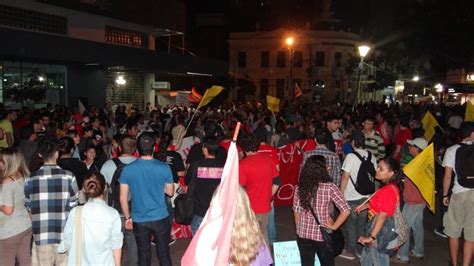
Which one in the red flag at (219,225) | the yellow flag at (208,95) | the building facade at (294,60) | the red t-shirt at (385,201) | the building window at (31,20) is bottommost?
the red t-shirt at (385,201)

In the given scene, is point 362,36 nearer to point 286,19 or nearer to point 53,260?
point 286,19

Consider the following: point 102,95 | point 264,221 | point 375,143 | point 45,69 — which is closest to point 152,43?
point 102,95

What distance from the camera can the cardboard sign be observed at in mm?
5703

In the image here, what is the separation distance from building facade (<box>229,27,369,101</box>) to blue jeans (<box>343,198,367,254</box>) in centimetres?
5095

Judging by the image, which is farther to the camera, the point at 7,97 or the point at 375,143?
the point at 7,97

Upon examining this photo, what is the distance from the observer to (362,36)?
64.6 meters

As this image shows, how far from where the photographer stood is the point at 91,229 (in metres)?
4.44

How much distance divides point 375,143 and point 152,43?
69.4ft

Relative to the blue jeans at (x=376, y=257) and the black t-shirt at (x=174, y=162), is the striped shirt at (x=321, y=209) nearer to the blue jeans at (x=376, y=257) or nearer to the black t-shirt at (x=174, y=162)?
the blue jeans at (x=376, y=257)

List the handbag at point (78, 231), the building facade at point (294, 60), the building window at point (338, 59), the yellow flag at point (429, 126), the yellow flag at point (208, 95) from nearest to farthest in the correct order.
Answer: the handbag at point (78, 231), the yellow flag at point (208, 95), the yellow flag at point (429, 126), the building facade at point (294, 60), the building window at point (338, 59)

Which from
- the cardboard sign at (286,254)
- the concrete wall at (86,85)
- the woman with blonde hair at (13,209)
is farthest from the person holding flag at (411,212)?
the concrete wall at (86,85)

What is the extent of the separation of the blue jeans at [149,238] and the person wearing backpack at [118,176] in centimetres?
29

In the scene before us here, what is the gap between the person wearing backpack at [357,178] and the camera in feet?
22.4

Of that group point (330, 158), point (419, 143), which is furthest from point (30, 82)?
point (419, 143)
